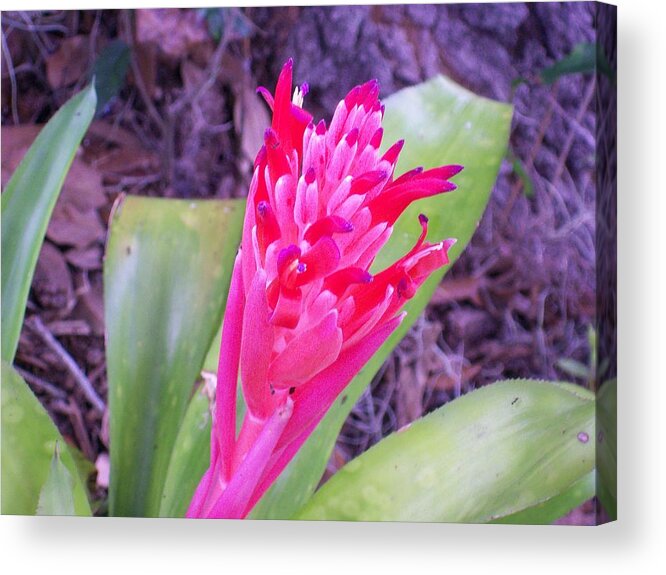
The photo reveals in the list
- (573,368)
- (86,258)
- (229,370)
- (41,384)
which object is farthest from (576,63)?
(41,384)

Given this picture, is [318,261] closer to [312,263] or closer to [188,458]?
[312,263]

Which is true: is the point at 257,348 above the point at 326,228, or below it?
below

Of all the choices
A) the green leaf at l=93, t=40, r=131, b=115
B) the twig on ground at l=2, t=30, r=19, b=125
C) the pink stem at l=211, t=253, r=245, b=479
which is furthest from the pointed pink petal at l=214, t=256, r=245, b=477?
the twig on ground at l=2, t=30, r=19, b=125

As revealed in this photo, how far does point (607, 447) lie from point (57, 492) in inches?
30.1

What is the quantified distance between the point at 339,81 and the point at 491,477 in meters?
0.58

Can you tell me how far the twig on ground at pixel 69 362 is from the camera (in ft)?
5.23

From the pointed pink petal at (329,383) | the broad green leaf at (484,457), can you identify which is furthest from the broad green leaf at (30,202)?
the broad green leaf at (484,457)

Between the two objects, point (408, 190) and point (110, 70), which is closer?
point (408, 190)

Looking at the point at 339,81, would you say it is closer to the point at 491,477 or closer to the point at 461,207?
the point at 461,207

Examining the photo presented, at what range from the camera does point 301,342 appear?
1.44m

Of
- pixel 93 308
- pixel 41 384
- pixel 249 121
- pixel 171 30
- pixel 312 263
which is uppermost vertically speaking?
pixel 171 30

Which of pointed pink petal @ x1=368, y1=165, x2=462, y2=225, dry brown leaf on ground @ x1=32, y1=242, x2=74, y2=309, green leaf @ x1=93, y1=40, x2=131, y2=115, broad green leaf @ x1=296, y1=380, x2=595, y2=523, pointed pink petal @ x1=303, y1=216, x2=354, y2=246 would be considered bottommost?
broad green leaf @ x1=296, y1=380, x2=595, y2=523

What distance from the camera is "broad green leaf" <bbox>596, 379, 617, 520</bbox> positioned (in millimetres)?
1487

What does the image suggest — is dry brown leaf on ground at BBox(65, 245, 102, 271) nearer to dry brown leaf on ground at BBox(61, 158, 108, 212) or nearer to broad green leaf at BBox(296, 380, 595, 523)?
Answer: dry brown leaf on ground at BBox(61, 158, 108, 212)
